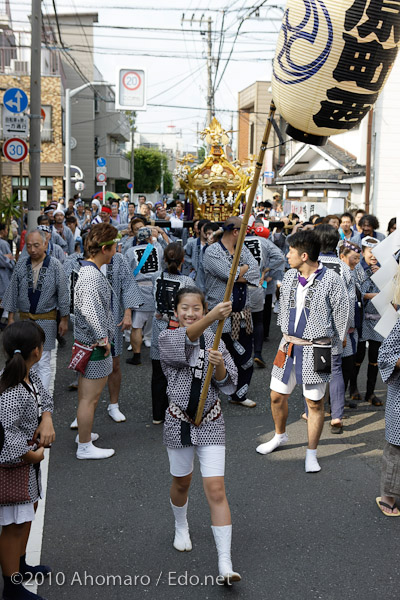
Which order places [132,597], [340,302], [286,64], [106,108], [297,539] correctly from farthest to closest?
[106,108], [340,302], [297,539], [286,64], [132,597]

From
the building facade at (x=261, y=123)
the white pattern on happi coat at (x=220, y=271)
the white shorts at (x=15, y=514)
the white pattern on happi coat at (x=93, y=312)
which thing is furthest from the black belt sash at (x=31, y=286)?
the building facade at (x=261, y=123)

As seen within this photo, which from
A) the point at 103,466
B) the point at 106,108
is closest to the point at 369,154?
the point at 103,466

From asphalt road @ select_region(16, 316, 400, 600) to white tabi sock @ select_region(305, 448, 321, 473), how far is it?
0.25ft

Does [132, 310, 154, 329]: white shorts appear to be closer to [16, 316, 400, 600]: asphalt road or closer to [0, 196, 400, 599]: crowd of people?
[0, 196, 400, 599]: crowd of people

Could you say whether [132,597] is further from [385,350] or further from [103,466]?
[385,350]

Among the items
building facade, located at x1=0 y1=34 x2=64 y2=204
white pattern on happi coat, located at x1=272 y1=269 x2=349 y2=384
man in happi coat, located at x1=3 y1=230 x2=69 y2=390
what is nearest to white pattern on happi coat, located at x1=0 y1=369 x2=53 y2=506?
white pattern on happi coat, located at x1=272 y1=269 x2=349 y2=384

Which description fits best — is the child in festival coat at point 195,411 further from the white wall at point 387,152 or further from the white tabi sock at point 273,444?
the white wall at point 387,152

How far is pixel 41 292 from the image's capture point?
226 inches

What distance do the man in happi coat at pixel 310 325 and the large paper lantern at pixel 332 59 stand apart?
4.49ft

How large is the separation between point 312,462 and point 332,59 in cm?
294

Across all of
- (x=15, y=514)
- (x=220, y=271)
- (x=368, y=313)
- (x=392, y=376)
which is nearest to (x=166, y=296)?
(x=220, y=271)

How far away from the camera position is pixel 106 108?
1769 inches

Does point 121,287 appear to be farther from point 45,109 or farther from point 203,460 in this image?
point 45,109

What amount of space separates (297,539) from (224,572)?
73 cm
